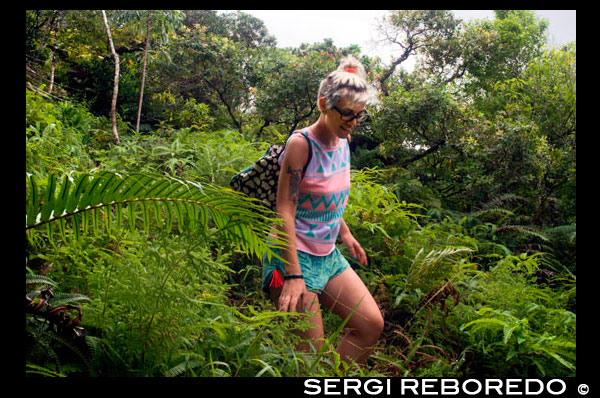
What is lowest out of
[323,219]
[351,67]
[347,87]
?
[323,219]

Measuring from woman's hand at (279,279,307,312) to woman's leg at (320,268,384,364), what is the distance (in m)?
0.31

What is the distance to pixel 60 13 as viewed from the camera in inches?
269

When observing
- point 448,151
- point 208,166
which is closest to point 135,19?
point 208,166

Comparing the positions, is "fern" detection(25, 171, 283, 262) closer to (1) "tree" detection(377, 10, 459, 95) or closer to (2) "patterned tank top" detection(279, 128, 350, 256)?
(2) "patterned tank top" detection(279, 128, 350, 256)

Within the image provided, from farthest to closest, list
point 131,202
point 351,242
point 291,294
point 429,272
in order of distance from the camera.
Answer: point 429,272
point 351,242
point 291,294
point 131,202

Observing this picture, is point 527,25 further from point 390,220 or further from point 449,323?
point 449,323

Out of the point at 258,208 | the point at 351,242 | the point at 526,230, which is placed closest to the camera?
the point at 258,208

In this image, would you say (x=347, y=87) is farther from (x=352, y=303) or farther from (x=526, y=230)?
(x=526, y=230)

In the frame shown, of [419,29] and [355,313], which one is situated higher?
[419,29]

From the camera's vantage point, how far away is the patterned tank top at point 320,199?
202 cm

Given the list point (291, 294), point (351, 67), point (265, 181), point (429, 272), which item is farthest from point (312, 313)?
point (429, 272)

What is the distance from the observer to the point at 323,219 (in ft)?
6.88

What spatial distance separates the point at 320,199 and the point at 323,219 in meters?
0.11
